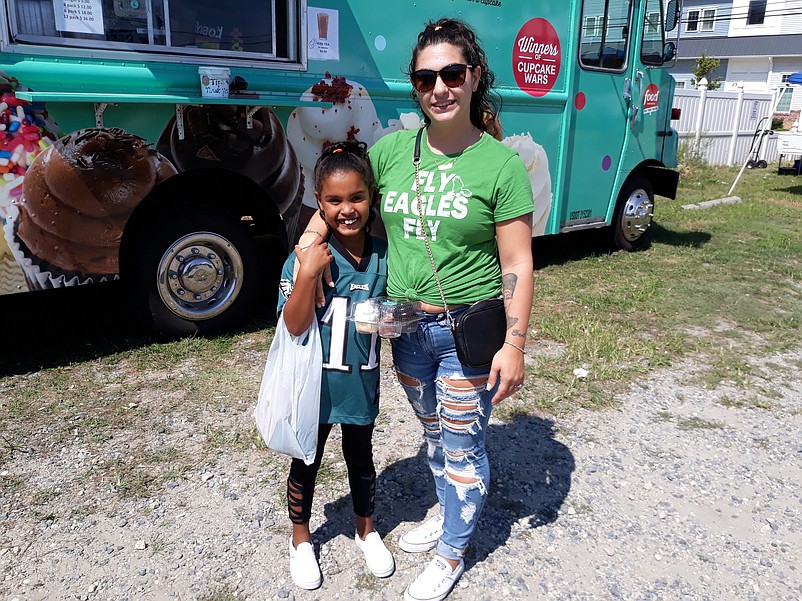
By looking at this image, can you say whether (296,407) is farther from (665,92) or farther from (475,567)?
(665,92)

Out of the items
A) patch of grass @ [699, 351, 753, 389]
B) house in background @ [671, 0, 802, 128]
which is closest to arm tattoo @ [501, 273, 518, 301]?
patch of grass @ [699, 351, 753, 389]

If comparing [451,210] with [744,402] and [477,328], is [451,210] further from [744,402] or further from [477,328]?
[744,402]

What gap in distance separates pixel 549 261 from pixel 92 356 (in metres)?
4.55

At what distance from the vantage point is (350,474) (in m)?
2.53

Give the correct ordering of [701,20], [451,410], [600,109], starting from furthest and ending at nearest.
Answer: [701,20] < [600,109] < [451,410]

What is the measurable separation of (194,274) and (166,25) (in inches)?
57.9

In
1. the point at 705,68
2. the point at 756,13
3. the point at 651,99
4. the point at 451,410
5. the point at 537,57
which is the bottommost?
the point at 451,410

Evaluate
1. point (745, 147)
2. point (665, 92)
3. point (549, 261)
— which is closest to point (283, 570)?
point (549, 261)

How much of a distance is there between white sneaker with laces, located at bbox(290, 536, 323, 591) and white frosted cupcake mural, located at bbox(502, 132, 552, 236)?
4.11m

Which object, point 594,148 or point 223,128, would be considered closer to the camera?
point 223,128

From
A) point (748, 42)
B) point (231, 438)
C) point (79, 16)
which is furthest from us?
point (748, 42)

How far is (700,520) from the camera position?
2971 millimetres

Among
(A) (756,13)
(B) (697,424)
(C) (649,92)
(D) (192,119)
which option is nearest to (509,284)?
(B) (697,424)

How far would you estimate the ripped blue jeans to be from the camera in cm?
227
